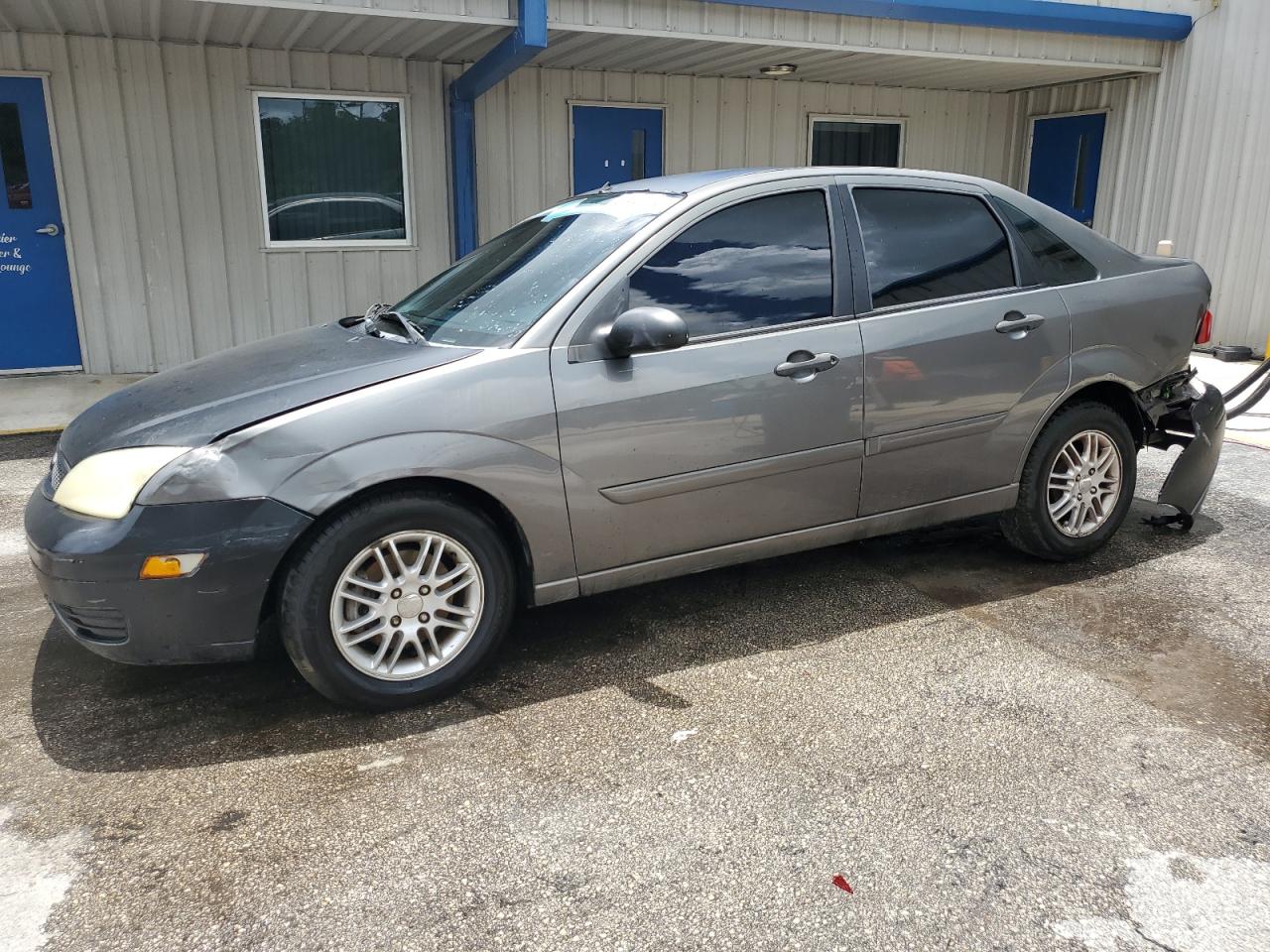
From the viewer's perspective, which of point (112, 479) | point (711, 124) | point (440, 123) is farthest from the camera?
point (711, 124)

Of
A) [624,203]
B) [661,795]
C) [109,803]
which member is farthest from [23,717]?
→ [624,203]

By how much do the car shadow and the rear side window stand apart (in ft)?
4.24

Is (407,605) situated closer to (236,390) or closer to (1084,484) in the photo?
(236,390)

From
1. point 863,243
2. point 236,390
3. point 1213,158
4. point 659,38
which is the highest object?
point 659,38

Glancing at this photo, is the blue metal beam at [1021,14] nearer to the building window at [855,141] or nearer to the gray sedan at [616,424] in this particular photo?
the building window at [855,141]

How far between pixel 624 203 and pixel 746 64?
6393 millimetres

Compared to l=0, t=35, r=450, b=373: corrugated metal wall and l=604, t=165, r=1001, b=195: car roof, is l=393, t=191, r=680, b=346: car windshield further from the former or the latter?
l=0, t=35, r=450, b=373: corrugated metal wall

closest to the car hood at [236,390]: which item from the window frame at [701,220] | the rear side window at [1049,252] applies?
the window frame at [701,220]

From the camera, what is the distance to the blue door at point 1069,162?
11336 mm

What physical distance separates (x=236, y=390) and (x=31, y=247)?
245 inches

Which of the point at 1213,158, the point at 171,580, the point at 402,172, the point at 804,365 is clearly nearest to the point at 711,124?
the point at 402,172

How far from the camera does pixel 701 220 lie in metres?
3.83

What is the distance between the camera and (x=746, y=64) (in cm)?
973

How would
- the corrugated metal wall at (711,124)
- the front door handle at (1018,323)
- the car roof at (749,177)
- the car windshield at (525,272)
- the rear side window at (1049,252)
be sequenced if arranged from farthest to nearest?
the corrugated metal wall at (711,124)
the rear side window at (1049,252)
the front door handle at (1018,323)
the car roof at (749,177)
the car windshield at (525,272)
